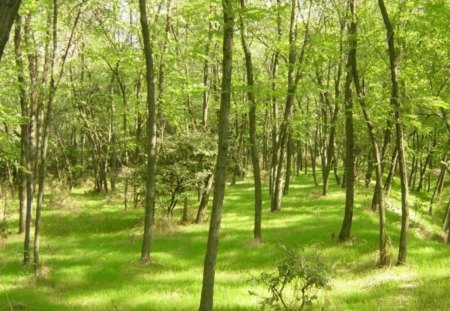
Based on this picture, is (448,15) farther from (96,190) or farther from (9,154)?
(96,190)

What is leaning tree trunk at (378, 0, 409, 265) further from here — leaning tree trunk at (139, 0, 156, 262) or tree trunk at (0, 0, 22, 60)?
tree trunk at (0, 0, 22, 60)

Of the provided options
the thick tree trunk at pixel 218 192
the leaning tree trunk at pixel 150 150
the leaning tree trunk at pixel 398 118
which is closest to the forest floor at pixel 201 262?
the leaning tree trunk at pixel 398 118

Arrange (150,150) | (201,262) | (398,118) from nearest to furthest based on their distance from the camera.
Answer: (398,118) → (150,150) → (201,262)

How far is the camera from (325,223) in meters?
20.1

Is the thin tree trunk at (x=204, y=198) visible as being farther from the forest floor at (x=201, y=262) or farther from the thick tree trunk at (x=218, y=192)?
the thick tree trunk at (x=218, y=192)

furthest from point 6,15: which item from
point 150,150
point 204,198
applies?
point 204,198

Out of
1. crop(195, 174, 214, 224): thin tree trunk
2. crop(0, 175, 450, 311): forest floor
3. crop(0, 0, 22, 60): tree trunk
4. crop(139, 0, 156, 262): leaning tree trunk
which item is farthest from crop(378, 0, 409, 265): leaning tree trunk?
crop(0, 0, 22, 60): tree trunk

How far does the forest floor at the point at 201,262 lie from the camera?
10672mm

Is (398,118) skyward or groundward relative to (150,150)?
skyward

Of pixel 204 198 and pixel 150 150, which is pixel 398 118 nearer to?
pixel 150 150

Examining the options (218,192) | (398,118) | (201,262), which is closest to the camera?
(218,192)

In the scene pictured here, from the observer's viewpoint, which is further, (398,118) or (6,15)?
(398,118)

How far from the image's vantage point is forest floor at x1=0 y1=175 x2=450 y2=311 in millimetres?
10672

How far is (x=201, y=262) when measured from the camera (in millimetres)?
15289
